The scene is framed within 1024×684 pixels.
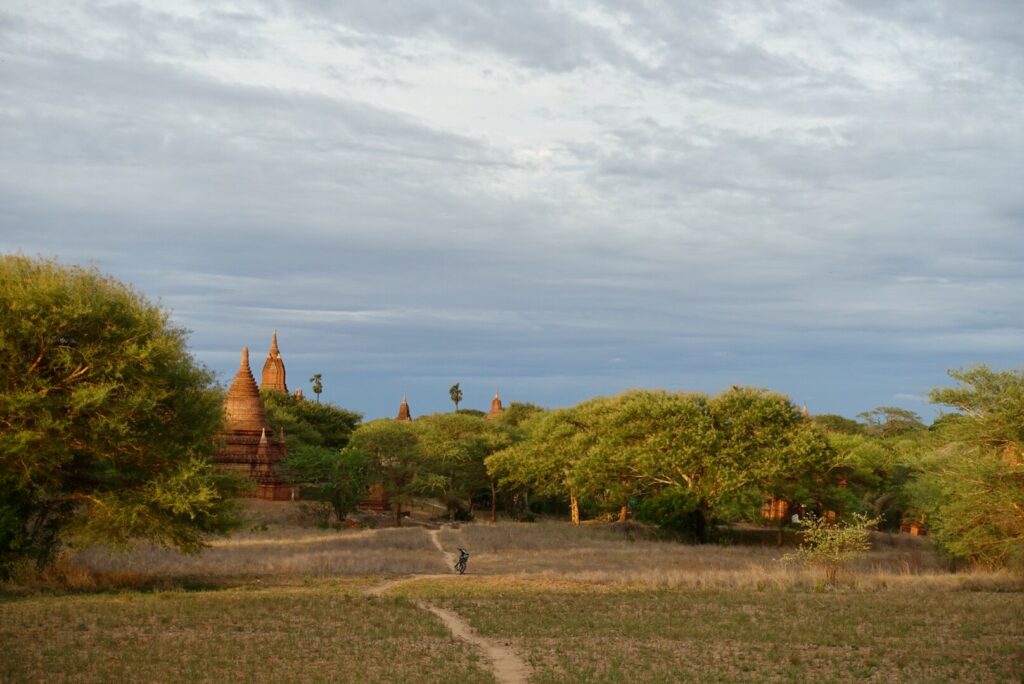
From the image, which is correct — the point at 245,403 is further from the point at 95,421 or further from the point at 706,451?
the point at 95,421

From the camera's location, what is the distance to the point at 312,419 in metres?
98.1

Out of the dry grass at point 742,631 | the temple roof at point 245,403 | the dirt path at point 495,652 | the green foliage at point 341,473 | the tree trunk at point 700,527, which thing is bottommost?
the dirt path at point 495,652

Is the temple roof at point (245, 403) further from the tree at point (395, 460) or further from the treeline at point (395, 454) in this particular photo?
the tree at point (395, 460)

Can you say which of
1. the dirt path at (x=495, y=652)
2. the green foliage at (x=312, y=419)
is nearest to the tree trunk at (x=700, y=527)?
the dirt path at (x=495, y=652)

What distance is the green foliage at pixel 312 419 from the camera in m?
89.1

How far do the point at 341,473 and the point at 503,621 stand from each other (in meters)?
37.8

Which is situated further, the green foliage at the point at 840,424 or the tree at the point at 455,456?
the green foliage at the point at 840,424

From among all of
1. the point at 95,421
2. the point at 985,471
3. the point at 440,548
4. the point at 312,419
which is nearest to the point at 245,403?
the point at 312,419

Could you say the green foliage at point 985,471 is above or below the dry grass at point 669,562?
above

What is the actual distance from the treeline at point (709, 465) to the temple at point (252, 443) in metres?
1.73

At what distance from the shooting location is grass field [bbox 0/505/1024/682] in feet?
63.6

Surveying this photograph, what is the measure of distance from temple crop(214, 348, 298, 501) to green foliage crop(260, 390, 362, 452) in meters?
13.4

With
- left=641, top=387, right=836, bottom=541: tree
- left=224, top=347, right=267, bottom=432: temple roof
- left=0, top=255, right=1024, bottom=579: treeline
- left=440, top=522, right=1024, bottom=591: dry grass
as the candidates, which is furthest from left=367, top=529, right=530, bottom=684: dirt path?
left=224, top=347, right=267, bottom=432: temple roof

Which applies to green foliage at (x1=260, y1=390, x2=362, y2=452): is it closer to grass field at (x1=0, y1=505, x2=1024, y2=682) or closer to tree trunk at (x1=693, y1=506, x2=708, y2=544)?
tree trunk at (x1=693, y1=506, x2=708, y2=544)
